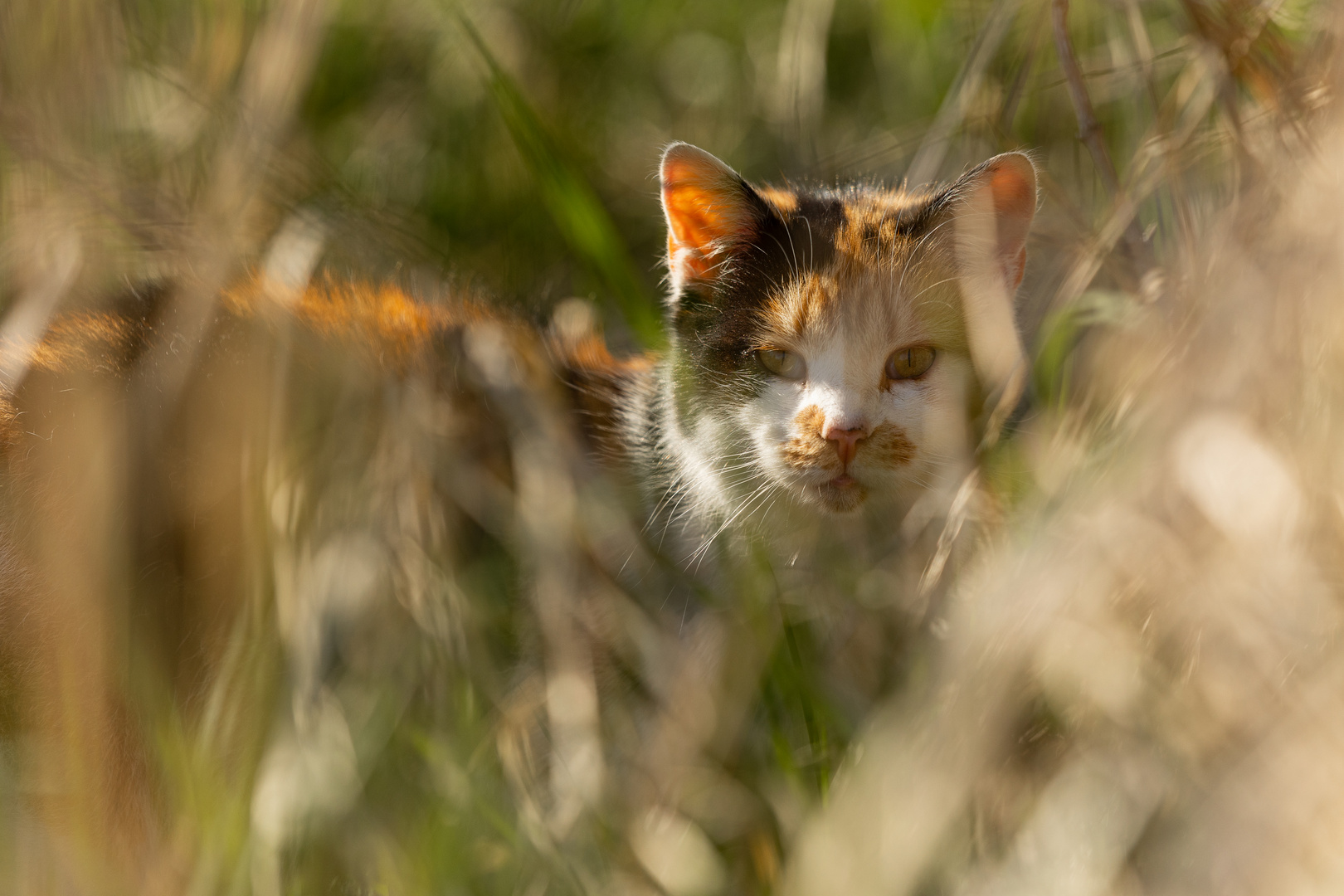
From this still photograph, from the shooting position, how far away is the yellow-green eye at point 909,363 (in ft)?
5.12

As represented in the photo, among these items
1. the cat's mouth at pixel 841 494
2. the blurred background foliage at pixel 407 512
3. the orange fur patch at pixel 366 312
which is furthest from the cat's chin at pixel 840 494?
the orange fur patch at pixel 366 312

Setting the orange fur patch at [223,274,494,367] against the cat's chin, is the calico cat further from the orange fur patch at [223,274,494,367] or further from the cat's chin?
the orange fur patch at [223,274,494,367]

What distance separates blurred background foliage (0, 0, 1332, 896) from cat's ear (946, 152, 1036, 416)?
8 centimetres

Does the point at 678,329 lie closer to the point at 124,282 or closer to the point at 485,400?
the point at 485,400

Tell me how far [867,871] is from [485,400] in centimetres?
128

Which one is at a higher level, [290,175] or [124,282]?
[290,175]

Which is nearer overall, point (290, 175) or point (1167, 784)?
point (1167, 784)

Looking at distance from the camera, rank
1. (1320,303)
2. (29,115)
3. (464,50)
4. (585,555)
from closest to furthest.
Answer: (1320,303) < (29,115) < (585,555) < (464,50)

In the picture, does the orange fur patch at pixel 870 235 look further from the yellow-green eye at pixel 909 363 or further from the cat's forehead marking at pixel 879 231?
the yellow-green eye at pixel 909 363

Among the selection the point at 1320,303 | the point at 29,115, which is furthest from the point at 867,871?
the point at 29,115

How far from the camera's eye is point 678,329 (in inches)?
71.4

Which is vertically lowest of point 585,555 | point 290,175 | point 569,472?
point 585,555

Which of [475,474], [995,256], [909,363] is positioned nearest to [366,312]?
[475,474]

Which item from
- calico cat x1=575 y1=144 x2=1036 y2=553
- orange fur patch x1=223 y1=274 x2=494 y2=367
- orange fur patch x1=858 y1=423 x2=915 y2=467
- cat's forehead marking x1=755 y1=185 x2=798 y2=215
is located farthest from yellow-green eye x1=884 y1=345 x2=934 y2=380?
orange fur patch x1=223 y1=274 x2=494 y2=367
